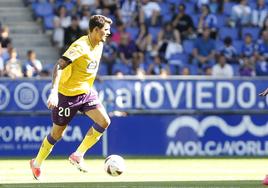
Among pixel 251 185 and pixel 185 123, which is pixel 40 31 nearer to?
pixel 185 123

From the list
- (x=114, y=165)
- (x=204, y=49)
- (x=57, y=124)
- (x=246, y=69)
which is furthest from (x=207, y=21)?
(x=114, y=165)

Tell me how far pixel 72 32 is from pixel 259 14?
5771mm

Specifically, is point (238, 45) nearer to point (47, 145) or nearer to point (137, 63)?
point (137, 63)

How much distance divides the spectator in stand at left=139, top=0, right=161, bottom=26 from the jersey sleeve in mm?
10573

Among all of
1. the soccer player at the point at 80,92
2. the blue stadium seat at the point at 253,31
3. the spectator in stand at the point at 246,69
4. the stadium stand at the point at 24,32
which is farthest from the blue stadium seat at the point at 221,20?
the soccer player at the point at 80,92

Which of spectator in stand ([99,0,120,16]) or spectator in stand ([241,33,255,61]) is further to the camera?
spectator in stand ([99,0,120,16])

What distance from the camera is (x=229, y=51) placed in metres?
23.5

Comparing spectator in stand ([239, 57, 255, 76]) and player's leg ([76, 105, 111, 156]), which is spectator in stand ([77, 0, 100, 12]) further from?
player's leg ([76, 105, 111, 156])

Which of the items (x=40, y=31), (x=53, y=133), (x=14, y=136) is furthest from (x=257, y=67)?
(x=53, y=133)

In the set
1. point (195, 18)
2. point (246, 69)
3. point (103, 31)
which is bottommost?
point (246, 69)

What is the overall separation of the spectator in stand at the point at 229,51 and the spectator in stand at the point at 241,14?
1.66 metres

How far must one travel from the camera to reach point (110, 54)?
2233 cm

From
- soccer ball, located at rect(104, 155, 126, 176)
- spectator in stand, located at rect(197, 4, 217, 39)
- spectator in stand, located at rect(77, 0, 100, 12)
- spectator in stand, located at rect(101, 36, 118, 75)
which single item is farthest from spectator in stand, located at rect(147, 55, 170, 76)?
soccer ball, located at rect(104, 155, 126, 176)

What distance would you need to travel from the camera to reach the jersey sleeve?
43.1ft
